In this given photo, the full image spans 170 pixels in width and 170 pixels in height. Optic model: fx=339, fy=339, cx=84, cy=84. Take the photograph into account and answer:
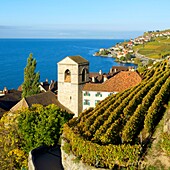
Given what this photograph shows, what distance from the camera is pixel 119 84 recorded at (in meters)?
46.6

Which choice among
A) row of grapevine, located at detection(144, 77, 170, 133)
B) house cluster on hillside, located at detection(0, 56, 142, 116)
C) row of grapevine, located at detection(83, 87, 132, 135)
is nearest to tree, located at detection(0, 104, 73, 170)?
row of grapevine, located at detection(83, 87, 132, 135)

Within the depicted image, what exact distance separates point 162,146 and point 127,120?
224 inches

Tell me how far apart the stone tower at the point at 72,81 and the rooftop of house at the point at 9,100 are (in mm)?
10860

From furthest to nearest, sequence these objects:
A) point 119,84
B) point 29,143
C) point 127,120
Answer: point 119,84
point 29,143
point 127,120

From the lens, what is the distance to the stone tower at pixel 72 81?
151 feet

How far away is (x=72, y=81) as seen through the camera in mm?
46312

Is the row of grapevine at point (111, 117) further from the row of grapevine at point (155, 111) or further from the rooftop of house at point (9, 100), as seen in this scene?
the rooftop of house at point (9, 100)

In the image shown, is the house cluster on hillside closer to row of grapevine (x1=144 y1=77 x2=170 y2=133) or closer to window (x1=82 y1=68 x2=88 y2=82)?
window (x1=82 y1=68 x2=88 y2=82)

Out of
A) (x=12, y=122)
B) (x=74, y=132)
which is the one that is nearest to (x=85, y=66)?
(x=12, y=122)

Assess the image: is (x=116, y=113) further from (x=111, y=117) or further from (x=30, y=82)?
(x=30, y=82)

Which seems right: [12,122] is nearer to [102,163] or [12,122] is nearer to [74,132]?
[74,132]

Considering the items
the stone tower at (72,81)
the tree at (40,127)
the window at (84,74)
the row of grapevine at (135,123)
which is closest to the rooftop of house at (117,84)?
the window at (84,74)

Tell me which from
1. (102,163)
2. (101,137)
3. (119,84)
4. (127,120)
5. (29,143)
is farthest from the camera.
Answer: (119,84)

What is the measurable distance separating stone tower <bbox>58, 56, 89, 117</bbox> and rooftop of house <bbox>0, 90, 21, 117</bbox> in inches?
428
